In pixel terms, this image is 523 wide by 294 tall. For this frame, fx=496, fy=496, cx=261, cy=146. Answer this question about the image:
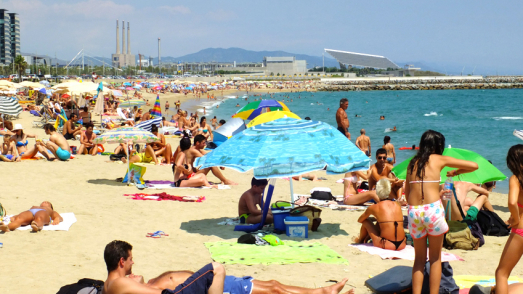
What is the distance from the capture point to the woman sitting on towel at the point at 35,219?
5.68m

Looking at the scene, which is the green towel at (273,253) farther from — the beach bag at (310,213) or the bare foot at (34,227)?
the bare foot at (34,227)

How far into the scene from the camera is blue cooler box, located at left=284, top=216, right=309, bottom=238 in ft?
19.8

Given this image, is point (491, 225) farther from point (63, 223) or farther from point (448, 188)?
point (63, 223)

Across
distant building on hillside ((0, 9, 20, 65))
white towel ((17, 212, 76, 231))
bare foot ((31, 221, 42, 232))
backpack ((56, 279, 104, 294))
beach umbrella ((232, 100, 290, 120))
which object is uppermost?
distant building on hillside ((0, 9, 20, 65))

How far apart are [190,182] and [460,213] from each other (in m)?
4.92

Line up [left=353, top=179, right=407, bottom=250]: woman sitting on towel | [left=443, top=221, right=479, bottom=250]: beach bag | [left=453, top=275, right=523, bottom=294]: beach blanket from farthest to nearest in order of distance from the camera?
[left=443, top=221, right=479, bottom=250]: beach bag → [left=353, top=179, right=407, bottom=250]: woman sitting on towel → [left=453, top=275, right=523, bottom=294]: beach blanket

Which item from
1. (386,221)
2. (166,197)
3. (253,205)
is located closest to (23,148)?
(166,197)

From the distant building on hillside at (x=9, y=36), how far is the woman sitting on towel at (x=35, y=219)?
13035cm

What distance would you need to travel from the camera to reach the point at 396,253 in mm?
5391

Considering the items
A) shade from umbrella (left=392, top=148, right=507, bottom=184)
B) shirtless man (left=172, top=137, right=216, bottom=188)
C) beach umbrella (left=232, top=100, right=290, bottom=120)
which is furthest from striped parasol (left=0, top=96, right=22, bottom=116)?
shade from umbrella (left=392, top=148, right=507, bottom=184)

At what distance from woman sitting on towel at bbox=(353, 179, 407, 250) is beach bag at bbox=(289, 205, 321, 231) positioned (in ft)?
2.81

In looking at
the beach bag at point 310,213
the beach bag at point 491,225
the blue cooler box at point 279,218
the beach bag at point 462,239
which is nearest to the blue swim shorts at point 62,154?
the blue cooler box at point 279,218

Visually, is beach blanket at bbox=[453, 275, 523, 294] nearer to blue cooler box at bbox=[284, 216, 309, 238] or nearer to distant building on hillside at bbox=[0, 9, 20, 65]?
blue cooler box at bbox=[284, 216, 309, 238]

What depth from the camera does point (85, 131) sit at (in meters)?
12.5
